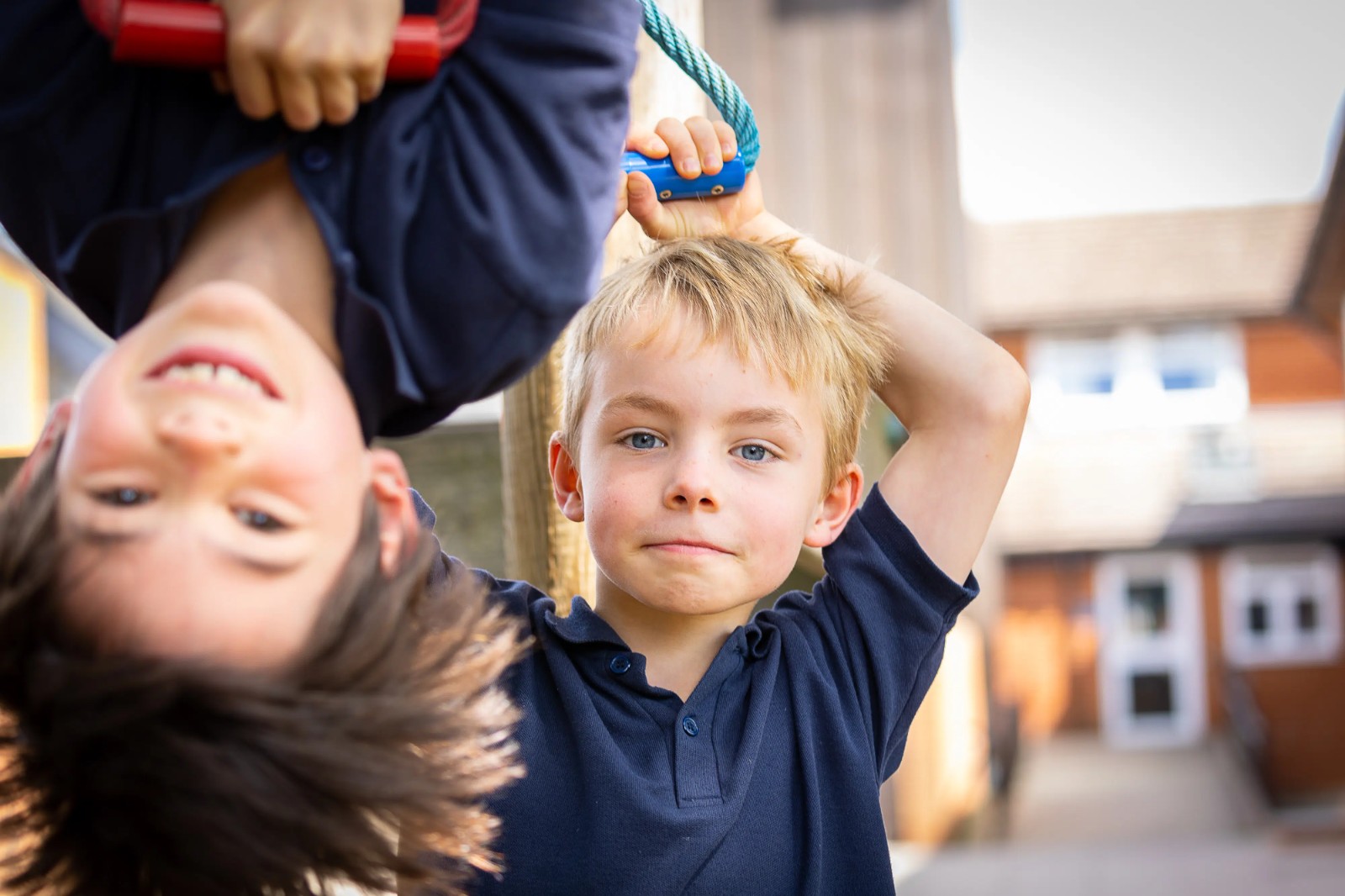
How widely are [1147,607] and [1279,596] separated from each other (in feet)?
5.17

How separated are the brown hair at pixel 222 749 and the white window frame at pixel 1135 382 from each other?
17654mm

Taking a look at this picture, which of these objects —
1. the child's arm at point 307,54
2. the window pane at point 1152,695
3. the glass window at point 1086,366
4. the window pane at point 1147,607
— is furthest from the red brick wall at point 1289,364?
the child's arm at point 307,54

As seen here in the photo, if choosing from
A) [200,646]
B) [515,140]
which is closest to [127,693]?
[200,646]

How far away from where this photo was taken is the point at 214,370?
76cm

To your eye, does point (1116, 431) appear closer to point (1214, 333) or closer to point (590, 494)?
point (1214, 333)

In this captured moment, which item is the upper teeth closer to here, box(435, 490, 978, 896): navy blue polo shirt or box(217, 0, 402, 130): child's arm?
box(217, 0, 402, 130): child's arm

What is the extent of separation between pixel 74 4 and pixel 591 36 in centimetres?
32

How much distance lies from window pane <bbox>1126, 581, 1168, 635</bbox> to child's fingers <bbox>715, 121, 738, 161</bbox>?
56.6ft

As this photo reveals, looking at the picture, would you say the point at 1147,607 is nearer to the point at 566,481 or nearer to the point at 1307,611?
the point at 1307,611

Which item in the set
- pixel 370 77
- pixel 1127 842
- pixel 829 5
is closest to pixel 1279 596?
pixel 1127 842

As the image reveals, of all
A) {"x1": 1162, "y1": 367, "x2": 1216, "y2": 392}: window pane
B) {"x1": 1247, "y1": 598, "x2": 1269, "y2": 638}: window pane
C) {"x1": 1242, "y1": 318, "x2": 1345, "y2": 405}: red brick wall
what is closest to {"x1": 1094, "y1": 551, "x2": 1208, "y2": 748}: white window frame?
{"x1": 1247, "y1": 598, "x2": 1269, "y2": 638}: window pane

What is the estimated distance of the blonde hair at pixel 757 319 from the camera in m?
1.37

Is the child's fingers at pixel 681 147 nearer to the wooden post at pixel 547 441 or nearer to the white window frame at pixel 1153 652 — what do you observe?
the wooden post at pixel 547 441

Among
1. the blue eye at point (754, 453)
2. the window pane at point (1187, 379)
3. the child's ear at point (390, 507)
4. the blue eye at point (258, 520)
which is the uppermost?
the blue eye at point (258, 520)
